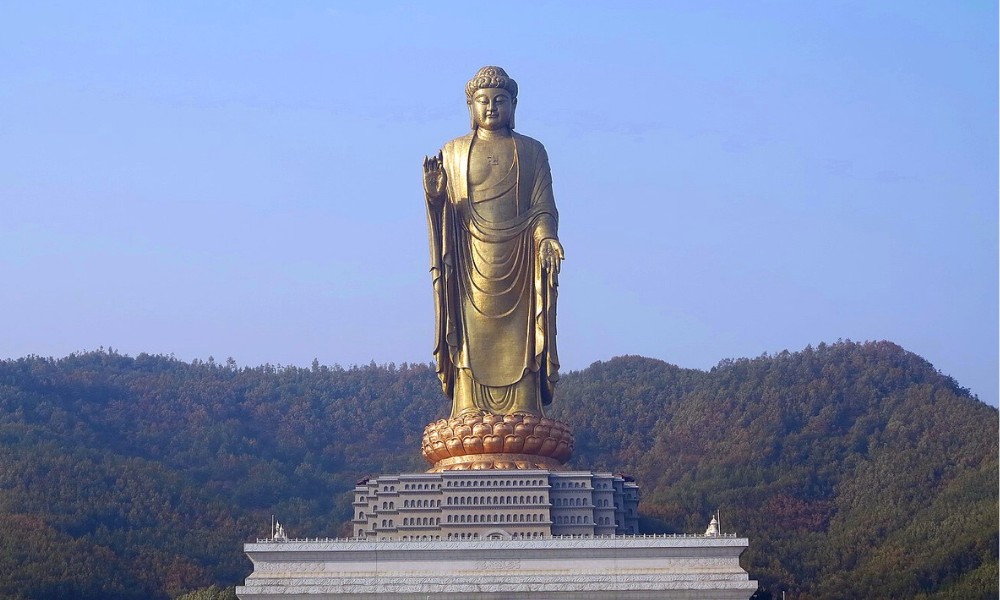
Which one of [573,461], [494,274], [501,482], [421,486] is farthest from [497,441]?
[573,461]

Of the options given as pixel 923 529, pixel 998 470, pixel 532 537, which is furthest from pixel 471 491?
pixel 998 470

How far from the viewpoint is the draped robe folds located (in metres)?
21.0

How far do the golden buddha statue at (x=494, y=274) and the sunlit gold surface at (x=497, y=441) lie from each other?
47 cm

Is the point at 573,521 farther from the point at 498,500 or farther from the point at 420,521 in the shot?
the point at 420,521

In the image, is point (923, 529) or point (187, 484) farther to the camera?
point (187, 484)

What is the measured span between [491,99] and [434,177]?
1.42 m

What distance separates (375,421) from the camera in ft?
133

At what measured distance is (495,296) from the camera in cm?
2127

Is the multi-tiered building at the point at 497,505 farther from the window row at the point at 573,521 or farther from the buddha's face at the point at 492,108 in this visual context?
the buddha's face at the point at 492,108

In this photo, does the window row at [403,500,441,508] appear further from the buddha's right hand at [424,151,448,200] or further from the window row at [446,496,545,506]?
the buddha's right hand at [424,151,448,200]

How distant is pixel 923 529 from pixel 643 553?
33.5ft

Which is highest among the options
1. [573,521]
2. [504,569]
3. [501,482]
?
[501,482]

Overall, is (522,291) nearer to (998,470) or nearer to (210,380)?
(998,470)

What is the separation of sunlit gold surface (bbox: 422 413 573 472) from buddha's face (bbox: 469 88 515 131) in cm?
374
